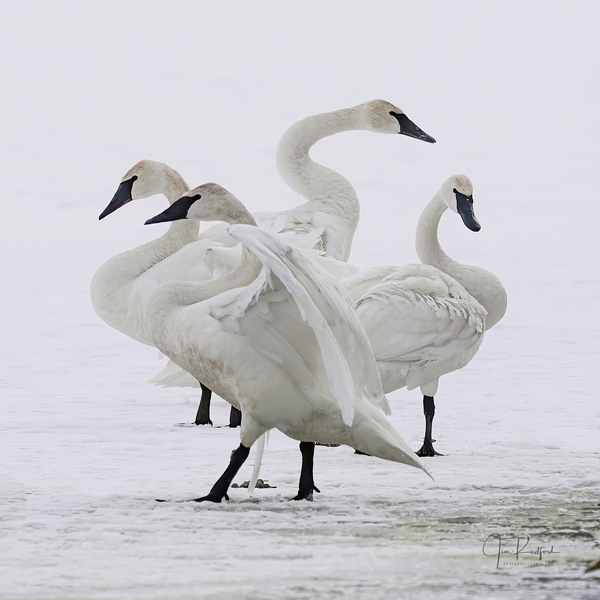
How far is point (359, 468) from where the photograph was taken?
543 cm

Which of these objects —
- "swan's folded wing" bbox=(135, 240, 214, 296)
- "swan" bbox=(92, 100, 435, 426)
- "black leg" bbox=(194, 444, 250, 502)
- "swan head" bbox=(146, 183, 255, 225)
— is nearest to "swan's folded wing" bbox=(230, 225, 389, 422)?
"black leg" bbox=(194, 444, 250, 502)

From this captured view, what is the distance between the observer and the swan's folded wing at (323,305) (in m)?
4.11

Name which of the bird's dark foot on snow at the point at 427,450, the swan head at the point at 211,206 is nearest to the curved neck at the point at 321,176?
the bird's dark foot on snow at the point at 427,450

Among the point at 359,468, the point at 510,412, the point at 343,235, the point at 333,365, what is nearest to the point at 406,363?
the point at 359,468

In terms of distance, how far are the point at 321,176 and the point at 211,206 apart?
3559 millimetres

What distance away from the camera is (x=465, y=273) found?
7105 millimetres

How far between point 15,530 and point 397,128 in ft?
19.2

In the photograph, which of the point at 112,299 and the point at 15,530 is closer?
the point at 15,530

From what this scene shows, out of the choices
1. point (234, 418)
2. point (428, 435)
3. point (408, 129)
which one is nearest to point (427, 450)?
point (428, 435)

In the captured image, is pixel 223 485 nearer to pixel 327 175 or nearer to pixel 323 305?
pixel 323 305

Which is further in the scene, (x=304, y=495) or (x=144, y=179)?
(x=144, y=179)

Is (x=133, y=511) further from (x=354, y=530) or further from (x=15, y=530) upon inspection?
(x=354, y=530)

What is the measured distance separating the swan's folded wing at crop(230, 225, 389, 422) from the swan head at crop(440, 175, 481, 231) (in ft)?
9.13

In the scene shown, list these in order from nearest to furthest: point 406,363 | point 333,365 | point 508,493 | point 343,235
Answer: point 333,365
point 508,493
point 406,363
point 343,235
